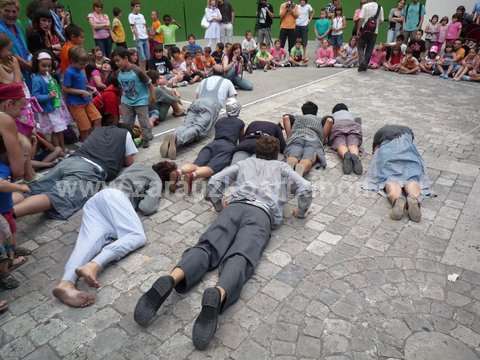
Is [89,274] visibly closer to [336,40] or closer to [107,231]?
[107,231]

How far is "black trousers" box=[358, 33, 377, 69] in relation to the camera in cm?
1088

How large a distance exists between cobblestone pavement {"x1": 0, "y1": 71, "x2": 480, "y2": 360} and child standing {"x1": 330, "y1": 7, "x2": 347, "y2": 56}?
8.83m

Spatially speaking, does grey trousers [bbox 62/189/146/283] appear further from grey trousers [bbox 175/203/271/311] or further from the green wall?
the green wall

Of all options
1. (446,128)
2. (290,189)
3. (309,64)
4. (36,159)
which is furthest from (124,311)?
(309,64)

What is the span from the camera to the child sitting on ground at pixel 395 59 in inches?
447

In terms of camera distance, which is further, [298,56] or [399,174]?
[298,56]

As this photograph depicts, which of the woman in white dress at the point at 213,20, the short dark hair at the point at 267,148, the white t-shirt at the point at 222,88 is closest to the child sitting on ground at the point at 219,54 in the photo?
the woman in white dress at the point at 213,20

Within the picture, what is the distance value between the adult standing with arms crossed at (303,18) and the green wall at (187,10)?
11.0 ft

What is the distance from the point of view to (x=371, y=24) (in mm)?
10648

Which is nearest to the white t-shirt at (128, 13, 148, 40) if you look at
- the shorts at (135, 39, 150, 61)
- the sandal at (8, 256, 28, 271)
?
the shorts at (135, 39, 150, 61)

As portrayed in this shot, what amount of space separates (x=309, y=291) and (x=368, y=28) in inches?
380

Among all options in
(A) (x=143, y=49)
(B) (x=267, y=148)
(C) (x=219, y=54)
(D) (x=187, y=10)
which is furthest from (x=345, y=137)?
(D) (x=187, y=10)

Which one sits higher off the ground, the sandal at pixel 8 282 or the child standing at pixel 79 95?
the child standing at pixel 79 95

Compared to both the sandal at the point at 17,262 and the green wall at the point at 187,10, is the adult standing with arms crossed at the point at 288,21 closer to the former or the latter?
the green wall at the point at 187,10
